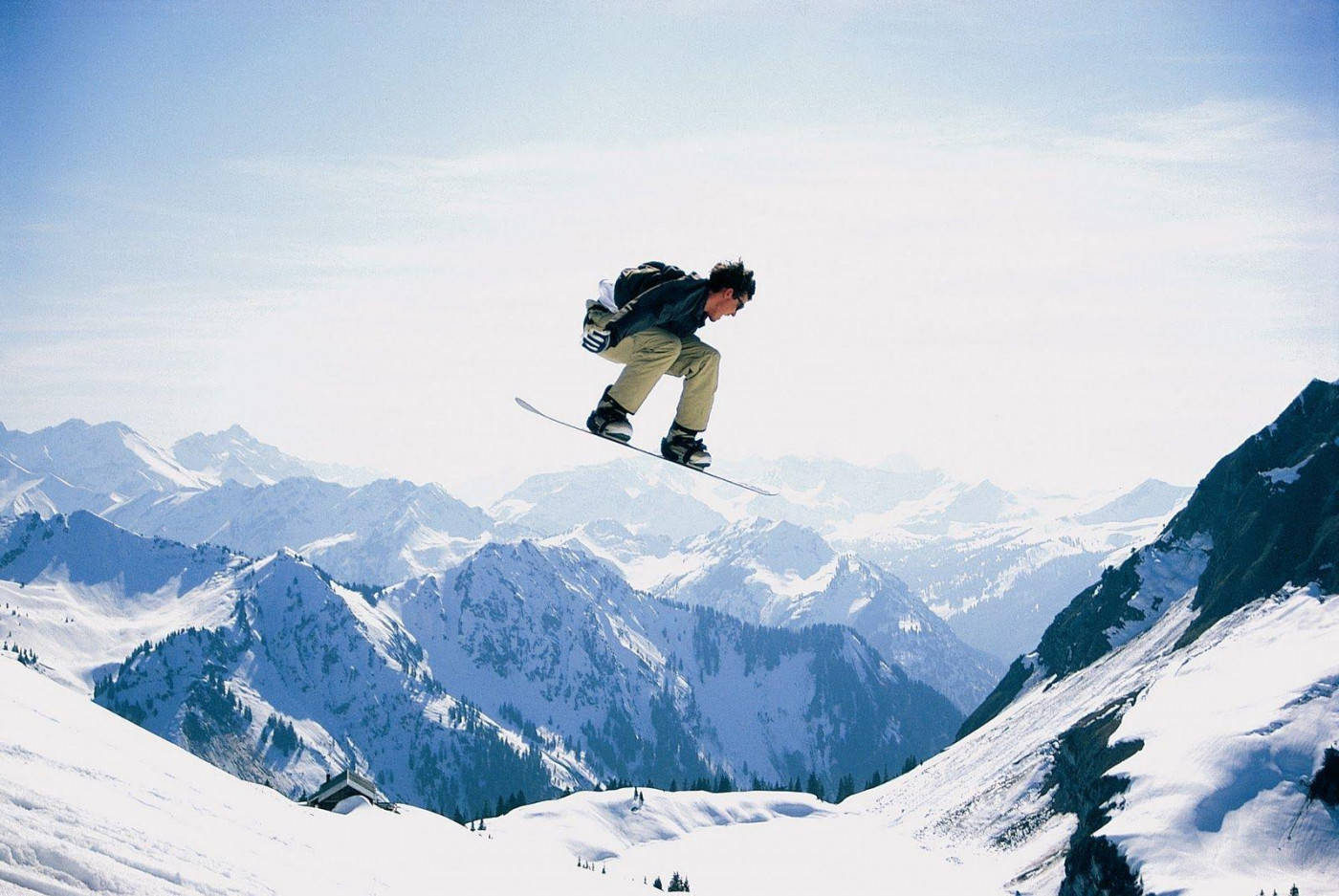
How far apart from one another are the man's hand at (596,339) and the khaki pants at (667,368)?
12 cm

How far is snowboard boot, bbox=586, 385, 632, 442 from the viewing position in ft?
54.0

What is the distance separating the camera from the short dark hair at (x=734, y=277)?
14.8 m

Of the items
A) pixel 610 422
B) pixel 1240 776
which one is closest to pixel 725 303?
pixel 610 422

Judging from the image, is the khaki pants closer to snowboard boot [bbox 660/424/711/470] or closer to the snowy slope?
snowboard boot [bbox 660/424/711/470]

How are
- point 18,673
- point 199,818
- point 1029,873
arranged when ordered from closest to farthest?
point 199,818, point 18,673, point 1029,873

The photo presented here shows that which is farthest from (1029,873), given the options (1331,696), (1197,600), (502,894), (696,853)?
(502,894)

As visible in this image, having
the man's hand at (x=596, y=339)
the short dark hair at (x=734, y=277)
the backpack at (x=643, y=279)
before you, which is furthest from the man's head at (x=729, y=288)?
the man's hand at (x=596, y=339)

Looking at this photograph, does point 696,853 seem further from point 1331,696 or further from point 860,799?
point 1331,696

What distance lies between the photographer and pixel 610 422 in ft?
54.0

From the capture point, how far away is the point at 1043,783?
466 ft

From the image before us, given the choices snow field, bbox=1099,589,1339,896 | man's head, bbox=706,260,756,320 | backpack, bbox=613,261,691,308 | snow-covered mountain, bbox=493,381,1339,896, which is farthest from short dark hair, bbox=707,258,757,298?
snow field, bbox=1099,589,1339,896

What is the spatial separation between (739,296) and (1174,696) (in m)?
130

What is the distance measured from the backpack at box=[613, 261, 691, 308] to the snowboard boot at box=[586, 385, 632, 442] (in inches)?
64.5

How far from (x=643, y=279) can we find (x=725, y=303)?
5.04ft
